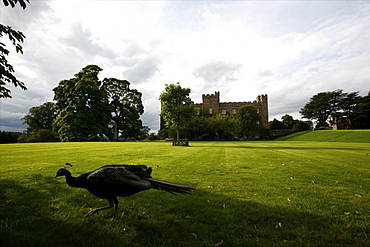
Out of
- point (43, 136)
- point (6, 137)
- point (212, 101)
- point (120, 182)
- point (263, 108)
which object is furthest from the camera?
point (212, 101)

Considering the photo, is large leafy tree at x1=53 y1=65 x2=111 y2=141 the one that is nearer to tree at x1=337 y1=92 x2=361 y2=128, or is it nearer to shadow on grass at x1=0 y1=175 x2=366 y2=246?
shadow on grass at x1=0 y1=175 x2=366 y2=246

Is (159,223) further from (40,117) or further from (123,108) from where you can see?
(40,117)

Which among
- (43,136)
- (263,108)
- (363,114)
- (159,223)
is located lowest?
(159,223)

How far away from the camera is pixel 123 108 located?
137ft

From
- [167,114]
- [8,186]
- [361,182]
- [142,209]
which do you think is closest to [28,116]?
[167,114]

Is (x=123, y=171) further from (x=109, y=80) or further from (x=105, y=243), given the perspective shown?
(x=109, y=80)

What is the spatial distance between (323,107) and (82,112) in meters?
68.6

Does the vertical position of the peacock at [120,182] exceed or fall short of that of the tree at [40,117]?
it falls short

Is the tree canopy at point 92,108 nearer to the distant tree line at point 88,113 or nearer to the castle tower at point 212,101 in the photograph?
the distant tree line at point 88,113

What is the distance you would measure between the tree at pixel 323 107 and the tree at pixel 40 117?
258 ft

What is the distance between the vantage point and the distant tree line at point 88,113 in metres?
31.8

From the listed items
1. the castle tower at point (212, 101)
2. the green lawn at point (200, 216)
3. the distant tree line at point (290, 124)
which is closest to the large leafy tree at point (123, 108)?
the castle tower at point (212, 101)

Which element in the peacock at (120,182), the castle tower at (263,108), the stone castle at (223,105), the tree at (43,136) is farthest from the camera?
the stone castle at (223,105)

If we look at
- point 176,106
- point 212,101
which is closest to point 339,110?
point 212,101
